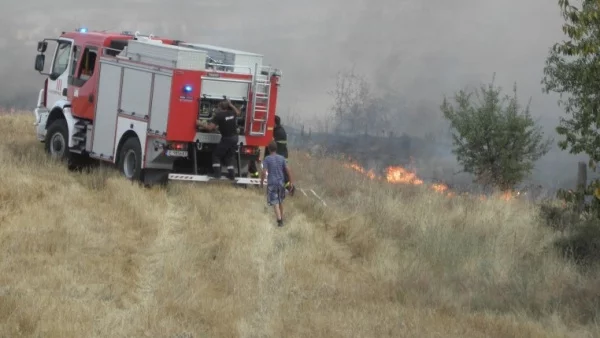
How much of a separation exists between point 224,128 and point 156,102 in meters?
1.44

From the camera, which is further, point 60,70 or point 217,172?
point 60,70

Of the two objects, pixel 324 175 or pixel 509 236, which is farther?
Answer: pixel 324 175

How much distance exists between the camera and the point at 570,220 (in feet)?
59.7

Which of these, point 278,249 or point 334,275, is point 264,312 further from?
point 278,249

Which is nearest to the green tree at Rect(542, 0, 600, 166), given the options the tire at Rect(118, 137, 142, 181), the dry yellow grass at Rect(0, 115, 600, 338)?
the dry yellow grass at Rect(0, 115, 600, 338)

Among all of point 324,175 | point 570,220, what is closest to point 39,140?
point 324,175

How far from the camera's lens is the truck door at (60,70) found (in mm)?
23844

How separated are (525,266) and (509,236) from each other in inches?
92.8

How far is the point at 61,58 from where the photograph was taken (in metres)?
24.1

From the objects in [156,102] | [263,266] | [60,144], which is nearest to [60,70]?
[60,144]

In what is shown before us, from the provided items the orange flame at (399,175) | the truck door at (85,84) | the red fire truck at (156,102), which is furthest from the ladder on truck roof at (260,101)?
the orange flame at (399,175)

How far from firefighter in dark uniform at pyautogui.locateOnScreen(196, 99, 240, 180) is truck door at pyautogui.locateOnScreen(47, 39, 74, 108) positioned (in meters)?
4.68

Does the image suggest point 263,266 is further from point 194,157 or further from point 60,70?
point 60,70

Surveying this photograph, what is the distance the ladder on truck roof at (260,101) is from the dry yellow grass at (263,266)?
1417 millimetres
